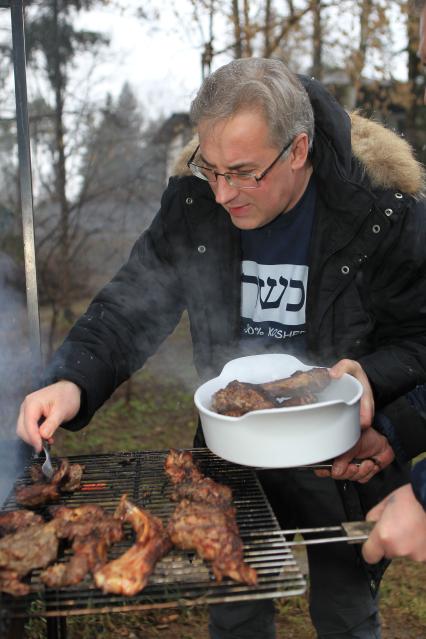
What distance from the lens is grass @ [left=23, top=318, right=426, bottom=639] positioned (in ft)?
12.7

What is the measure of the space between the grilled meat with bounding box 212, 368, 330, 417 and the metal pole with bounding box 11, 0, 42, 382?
1255 millimetres

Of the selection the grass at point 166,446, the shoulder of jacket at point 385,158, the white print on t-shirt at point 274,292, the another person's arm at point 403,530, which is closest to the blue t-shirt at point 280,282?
the white print on t-shirt at point 274,292

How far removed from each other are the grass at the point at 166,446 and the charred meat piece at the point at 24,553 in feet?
6.77

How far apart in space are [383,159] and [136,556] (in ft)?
6.59

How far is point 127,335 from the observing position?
296 centimetres

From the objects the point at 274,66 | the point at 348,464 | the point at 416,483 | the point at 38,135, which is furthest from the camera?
the point at 38,135

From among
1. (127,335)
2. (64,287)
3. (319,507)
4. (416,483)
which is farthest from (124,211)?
(416,483)

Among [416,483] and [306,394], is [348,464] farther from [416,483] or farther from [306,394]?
[416,483]

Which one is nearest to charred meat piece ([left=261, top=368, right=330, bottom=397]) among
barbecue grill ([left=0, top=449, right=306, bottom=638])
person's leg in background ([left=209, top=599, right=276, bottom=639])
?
barbecue grill ([left=0, top=449, right=306, bottom=638])

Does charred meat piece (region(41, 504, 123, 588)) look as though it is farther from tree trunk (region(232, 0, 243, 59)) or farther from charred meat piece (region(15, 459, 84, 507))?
tree trunk (region(232, 0, 243, 59))

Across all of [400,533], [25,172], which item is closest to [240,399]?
[400,533]

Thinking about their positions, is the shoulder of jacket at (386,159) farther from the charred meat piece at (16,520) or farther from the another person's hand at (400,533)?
the charred meat piece at (16,520)

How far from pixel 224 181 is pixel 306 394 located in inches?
39.6

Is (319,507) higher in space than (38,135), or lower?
lower
